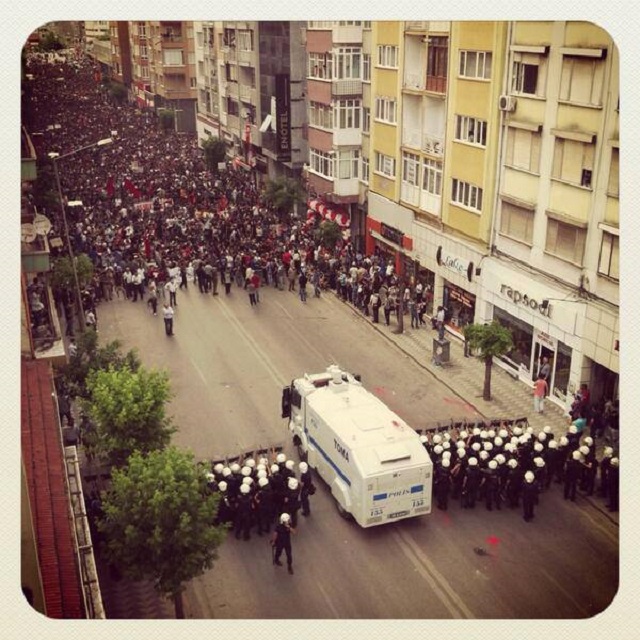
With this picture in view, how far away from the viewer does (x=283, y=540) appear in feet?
40.4

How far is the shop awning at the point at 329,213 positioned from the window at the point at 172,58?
4.79 metres

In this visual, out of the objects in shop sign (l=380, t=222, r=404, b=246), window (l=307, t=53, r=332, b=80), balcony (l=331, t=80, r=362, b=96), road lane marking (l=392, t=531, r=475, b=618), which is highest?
window (l=307, t=53, r=332, b=80)

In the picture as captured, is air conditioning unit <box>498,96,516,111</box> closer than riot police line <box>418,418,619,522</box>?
No

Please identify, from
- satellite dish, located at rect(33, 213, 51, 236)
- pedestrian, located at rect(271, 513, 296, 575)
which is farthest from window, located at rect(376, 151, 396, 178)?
pedestrian, located at rect(271, 513, 296, 575)

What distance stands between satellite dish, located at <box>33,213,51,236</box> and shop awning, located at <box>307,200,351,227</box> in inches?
265

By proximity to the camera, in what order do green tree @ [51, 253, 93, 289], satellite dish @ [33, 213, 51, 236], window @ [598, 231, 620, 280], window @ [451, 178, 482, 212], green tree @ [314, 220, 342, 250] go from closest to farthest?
satellite dish @ [33, 213, 51, 236], window @ [598, 231, 620, 280], green tree @ [51, 253, 93, 289], window @ [451, 178, 482, 212], green tree @ [314, 220, 342, 250]

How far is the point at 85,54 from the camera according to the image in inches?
494

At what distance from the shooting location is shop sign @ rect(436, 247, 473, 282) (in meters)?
16.9

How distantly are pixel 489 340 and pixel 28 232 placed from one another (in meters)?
8.41

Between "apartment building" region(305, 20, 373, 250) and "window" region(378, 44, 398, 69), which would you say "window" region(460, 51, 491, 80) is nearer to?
"window" region(378, 44, 398, 69)

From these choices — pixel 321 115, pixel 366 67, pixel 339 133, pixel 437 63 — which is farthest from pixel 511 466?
pixel 321 115

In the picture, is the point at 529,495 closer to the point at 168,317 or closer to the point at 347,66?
the point at 168,317

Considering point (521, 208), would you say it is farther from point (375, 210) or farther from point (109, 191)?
point (109, 191)

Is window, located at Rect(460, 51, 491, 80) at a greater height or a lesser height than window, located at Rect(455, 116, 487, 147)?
greater
